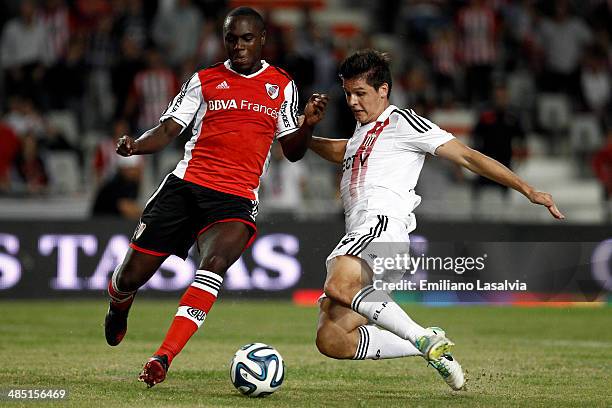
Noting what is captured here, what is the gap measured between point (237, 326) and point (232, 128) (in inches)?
168

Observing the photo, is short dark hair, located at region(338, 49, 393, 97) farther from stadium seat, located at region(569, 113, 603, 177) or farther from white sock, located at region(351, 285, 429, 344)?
stadium seat, located at region(569, 113, 603, 177)

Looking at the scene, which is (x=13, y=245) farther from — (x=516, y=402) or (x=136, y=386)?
(x=516, y=402)

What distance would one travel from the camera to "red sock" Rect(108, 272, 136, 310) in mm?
8141

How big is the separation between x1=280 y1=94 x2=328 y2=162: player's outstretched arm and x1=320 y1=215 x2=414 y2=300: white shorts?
79 centimetres

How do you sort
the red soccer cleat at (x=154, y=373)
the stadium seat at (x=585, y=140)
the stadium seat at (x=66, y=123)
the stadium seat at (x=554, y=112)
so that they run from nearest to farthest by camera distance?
the red soccer cleat at (x=154, y=373), the stadium seat at (x=66, y=123), the stadium seat at (x=585, y=140), the stadium seat at (x=554, y=112)

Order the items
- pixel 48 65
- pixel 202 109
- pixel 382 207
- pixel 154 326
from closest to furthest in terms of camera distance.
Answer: pixel 382 207, pixel 202 109, pixel 154 326, pixel 48 65

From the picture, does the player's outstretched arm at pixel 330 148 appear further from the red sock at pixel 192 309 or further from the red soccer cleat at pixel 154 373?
the red soccer cleat at pixel 154 373

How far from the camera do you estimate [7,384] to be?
725 cm

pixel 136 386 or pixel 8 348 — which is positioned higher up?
pixel 136 386

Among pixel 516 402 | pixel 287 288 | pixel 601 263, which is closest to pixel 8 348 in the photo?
pixel 516 402

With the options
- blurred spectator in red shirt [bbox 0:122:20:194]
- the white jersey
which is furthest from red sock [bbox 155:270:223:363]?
blurred spectator in red shirt [bbox 0:122:20:194]

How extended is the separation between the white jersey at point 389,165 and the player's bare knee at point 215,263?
2.76 ft

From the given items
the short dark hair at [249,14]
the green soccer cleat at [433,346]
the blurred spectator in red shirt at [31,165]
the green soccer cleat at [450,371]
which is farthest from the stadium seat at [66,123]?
the green soccer cleat at [433,346]

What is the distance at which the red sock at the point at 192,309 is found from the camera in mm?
7145
